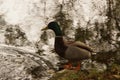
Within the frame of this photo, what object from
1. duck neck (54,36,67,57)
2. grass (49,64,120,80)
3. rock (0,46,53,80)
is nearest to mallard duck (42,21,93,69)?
duck neck (54,36,67,57)

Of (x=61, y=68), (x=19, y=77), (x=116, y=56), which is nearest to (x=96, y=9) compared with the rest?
(x=116, y=56)

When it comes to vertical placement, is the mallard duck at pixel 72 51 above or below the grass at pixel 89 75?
above

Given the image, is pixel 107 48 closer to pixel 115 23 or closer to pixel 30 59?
pixel 115 23

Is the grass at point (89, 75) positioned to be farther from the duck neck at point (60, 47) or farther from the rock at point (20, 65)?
the duck neck at point (60, 47)

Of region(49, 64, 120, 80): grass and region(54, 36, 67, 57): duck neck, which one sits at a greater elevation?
region(54, 36, 67, 57): duck neck

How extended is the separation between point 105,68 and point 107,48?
0.75 m

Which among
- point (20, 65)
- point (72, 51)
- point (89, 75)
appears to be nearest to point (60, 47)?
point (72, 51)

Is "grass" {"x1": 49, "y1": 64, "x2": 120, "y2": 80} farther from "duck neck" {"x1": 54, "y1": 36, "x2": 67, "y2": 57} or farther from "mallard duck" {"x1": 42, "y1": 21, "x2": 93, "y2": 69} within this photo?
"duck neck" {"x1": 54, "y1": 36, "x2": 67, "y2": 57}

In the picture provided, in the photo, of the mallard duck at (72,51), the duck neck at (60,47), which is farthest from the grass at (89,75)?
the duck neck at (60,47)

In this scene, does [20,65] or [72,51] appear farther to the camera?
[20,65]

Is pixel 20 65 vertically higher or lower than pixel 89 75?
higher

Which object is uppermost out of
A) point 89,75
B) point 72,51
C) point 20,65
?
point 72,51

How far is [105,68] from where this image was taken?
8.94 metres

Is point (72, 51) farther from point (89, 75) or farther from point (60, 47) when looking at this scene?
point (89, 75)
